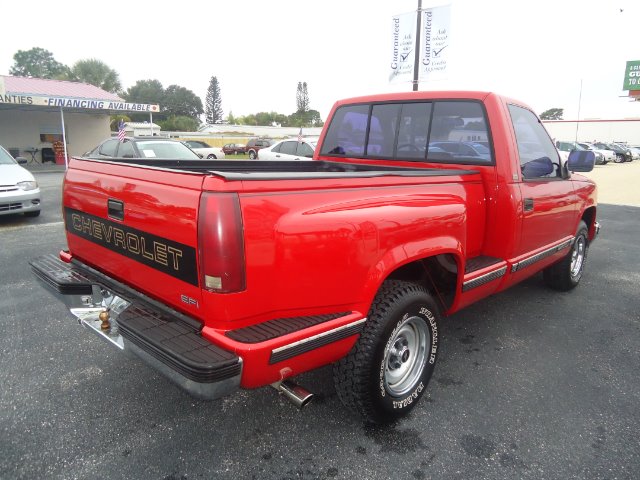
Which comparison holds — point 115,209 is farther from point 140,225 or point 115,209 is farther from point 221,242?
point 221,242

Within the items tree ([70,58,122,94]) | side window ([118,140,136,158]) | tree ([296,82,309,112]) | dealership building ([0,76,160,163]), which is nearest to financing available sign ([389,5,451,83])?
Result: side window ([118,140,136,158])

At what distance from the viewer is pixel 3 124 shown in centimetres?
2284

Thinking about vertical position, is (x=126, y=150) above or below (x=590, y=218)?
above

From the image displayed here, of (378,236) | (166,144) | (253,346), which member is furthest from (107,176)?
(166,144)

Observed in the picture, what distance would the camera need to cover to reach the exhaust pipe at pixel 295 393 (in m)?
2.13

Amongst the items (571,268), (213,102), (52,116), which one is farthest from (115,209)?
(213,102)

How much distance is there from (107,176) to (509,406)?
9.16 ft

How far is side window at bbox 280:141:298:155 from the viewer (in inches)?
543

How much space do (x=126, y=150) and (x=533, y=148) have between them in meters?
9.88

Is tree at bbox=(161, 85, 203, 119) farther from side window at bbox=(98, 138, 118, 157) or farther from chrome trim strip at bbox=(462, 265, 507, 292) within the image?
chrome trim strip at bbox=(462, 265, 507, 292)

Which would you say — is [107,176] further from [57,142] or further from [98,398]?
[57,142]

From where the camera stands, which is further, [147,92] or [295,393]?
[147,92]

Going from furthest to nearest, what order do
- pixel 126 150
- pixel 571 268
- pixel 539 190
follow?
pixel 126 150 → pixel 571 268 → pixel 539 190

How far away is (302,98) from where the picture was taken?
389 ft
